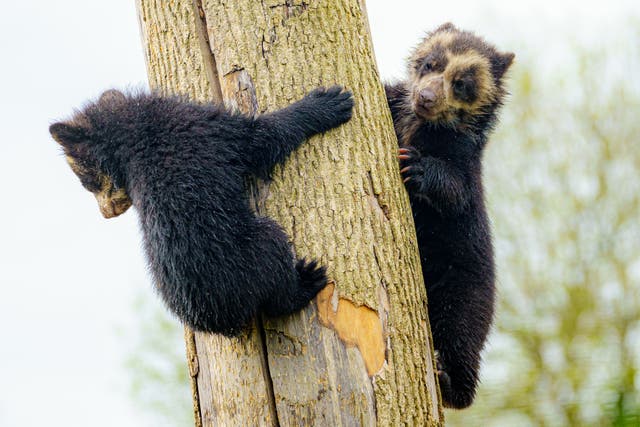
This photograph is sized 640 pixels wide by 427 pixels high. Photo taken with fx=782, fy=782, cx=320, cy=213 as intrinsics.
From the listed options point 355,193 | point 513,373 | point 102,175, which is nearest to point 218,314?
point 355,193

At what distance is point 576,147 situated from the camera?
18.5 m

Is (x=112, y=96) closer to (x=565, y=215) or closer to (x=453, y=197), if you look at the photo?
(x=453, y=197)

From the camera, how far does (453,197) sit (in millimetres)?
5809

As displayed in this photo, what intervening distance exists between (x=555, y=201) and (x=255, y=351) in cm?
1520

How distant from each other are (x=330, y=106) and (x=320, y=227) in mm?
737

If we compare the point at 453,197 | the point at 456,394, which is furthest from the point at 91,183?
the point at 456,394

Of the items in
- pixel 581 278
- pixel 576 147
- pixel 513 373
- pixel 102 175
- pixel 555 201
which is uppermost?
pixel 102 175

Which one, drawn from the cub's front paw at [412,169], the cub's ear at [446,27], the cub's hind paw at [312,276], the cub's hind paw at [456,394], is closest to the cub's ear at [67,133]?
the cub's hind paw at [312,276]

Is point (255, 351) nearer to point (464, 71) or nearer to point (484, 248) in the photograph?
point (484, 248)

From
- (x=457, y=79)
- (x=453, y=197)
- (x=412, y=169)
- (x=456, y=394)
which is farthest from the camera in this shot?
(x=457, y=79)

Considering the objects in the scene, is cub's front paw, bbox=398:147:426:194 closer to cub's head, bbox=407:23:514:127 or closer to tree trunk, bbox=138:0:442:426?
tree trunk, bbox=138:0:442:426

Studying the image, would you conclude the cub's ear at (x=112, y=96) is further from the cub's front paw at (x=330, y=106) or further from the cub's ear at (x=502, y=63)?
the cub's ear at (x=502, y=63)

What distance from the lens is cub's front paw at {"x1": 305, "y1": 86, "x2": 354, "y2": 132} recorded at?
4.61m

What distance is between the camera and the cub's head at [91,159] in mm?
5254
